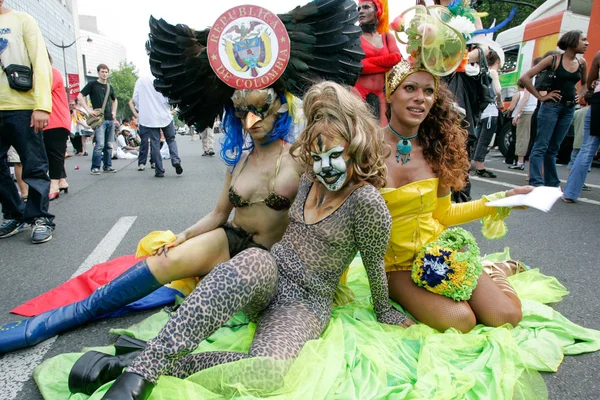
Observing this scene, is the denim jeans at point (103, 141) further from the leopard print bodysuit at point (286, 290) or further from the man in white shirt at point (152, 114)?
→ the leopard print bodysuit at point (286, 290)

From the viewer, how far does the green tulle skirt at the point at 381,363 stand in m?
1.57

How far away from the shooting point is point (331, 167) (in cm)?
186

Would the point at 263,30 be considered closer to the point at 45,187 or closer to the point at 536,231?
the point at 45,187

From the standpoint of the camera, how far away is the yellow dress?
2.24 meters

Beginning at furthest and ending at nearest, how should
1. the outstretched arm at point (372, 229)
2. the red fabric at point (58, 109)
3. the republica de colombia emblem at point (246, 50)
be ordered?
the red fabric at point (58, 109) → the republica de colombia emblem at point (246, 50) → the outstretched arm at point (372, 229)

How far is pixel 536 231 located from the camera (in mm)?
4199

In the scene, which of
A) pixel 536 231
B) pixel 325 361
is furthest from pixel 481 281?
pixel 536 231

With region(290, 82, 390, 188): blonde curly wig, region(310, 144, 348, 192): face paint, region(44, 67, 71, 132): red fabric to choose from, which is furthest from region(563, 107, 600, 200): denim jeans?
region(44, 67, 71, 132): red fabric

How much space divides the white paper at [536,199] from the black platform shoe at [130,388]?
67.9 inches

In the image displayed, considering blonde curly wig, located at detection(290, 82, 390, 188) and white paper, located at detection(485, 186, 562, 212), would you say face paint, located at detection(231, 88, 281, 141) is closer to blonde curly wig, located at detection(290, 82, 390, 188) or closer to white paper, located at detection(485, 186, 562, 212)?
blonde curly wig, located at detection(290, 82, 390, 188)

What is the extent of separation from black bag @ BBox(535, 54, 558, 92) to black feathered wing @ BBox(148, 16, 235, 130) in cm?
469

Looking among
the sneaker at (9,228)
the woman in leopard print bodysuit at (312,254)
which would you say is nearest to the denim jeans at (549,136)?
the woman in leopard print bodysuit at (312,254)

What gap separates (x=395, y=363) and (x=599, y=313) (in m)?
1.44

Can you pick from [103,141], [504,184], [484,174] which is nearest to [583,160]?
[504,184]
